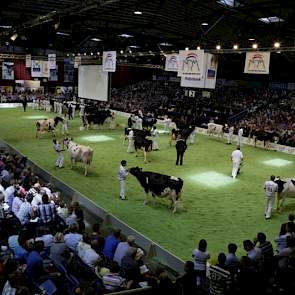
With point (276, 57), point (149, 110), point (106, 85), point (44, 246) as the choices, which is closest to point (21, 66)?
point (149, 110)

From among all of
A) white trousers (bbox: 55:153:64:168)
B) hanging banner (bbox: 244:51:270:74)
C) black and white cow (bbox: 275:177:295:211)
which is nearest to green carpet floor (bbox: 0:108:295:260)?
white trousers (bbox: 55:153:64:168)

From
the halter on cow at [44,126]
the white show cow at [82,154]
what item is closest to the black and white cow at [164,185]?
the white show cow at [82,154]

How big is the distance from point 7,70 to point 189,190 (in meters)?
37.6

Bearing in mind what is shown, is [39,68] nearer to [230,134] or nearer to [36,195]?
[230,134]

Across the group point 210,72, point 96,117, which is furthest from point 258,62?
point 96,117

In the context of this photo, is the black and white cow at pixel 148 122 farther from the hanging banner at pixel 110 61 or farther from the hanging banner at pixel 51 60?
the hanging banner at pixel 51 60

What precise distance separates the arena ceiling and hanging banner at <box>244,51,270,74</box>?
77.1 inches

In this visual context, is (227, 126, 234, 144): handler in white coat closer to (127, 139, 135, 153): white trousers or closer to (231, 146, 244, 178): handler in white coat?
(127, 139, 135, 153): white trousers

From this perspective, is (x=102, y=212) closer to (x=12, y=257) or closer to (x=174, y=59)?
(x=12, y=257)

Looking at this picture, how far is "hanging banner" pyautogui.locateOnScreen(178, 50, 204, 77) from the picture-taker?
698 inches

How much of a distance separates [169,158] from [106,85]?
38.6ft

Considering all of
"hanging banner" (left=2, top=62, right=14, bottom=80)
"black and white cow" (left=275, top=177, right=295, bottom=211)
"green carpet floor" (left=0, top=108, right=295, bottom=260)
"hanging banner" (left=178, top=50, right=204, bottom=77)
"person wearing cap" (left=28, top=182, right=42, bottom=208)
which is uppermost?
"hanging banner" (left=178, top=50, right=204, bottom=77)

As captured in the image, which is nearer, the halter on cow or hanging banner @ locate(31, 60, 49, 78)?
the halter on cow

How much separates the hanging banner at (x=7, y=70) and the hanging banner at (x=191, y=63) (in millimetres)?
32514
